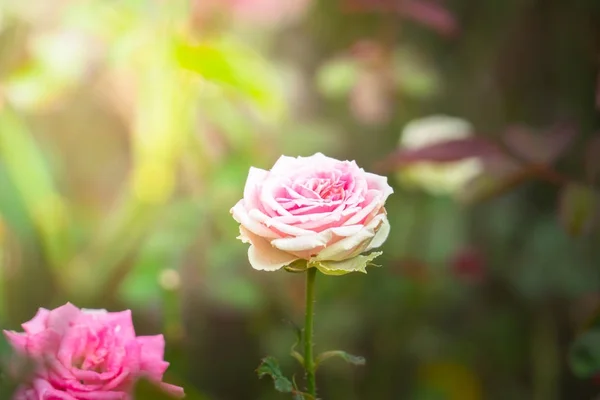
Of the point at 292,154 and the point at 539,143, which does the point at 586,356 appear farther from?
the point at 292,154

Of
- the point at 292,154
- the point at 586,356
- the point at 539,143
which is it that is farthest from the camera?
the point at 292,154

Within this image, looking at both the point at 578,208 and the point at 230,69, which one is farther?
the point at 230,69

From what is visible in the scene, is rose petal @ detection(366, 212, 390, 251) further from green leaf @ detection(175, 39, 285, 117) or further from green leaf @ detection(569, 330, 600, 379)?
green leaf @ detection(175, 39, 285, 117)

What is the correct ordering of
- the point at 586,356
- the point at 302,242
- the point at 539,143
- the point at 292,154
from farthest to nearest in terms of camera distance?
the point at 292,154
the point at 539,143
the point at 586,356
the point at 302,242

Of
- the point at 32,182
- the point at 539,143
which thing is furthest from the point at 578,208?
the point at 32,182

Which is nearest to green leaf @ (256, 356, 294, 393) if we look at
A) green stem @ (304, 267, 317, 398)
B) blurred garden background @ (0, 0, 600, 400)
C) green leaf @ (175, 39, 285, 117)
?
green stem @ (304, 267, 317, 398)

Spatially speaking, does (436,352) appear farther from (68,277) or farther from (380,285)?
(68,277)

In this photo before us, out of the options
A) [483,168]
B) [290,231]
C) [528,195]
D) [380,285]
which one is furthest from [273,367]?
[528,195]
